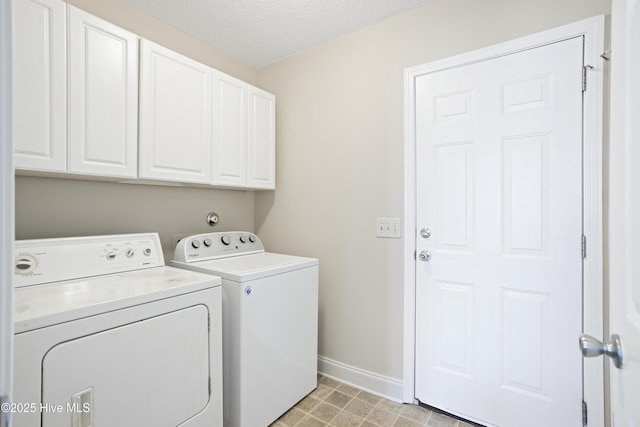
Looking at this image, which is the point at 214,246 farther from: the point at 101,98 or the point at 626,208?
the point at 626,208

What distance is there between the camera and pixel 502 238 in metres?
1.59

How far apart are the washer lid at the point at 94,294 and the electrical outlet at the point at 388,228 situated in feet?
3.49

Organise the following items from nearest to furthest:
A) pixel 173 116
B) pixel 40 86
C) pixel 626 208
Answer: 1. pixel 626 208
2. pixel 40 86
3. pixel 173 116

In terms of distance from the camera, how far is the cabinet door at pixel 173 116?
162cm

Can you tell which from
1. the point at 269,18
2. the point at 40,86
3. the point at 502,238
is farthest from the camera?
the point at 269,18

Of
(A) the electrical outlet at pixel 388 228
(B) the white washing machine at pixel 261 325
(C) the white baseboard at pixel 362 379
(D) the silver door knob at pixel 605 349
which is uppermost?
(A) the electrical outlet at pixel 388 228

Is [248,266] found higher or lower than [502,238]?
lower

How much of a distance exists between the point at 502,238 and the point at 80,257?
2.13 meters

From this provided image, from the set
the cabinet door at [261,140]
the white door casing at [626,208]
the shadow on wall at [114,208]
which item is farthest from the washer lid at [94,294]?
the white door casing at [626,208]

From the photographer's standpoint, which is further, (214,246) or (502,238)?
(214,246)

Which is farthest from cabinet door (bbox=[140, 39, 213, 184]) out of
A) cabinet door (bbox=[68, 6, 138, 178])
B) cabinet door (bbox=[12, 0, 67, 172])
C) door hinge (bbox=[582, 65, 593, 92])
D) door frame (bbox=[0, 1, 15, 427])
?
door hinge (bbox=[582, 65, 593, 92])

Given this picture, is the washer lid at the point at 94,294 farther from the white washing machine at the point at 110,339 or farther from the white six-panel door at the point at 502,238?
the white six-panel door at the point at 502,238

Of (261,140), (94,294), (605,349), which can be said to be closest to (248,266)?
(94,294)

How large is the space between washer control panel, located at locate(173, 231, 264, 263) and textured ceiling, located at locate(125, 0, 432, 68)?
1.41 m
